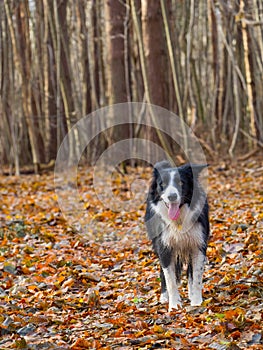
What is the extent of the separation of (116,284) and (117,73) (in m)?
10.3

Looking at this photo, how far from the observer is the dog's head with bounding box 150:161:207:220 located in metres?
5.43

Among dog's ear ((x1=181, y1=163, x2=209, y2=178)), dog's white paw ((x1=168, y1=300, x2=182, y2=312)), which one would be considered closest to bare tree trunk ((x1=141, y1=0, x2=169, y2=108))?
dog's ear ((x1=181, y1=163, x2=209, y2=178))

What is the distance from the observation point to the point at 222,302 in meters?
5.34

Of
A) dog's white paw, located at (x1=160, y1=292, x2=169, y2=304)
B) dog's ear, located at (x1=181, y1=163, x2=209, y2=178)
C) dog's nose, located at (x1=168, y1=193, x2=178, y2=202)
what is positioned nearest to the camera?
dog's nose, located at (x1=168, y1=193, x2=178, y2=202)

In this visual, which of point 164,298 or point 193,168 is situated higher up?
point 193,168

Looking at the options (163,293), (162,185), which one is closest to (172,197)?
(162,185)

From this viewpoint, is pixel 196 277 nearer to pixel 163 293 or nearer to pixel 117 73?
pixel 163 293

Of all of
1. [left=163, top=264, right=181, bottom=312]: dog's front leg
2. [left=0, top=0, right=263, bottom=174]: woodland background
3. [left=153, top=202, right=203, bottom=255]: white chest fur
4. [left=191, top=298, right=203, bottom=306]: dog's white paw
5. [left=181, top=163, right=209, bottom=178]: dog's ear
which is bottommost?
[left=191, top=298, right=203, bottom=306]: dog's white paw

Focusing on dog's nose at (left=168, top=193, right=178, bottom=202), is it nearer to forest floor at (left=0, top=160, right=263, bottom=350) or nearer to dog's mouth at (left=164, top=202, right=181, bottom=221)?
dog's mouth at (left=164, top=202, right=181, bottom=221)

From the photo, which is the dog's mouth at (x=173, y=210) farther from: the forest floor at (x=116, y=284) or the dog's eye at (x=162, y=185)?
the forest floor at (x=116, y=284)

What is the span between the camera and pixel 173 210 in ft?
18.3

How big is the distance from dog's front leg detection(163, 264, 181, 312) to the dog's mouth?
0.43 meters

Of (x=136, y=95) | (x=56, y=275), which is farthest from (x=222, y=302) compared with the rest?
(x=136, y=95)

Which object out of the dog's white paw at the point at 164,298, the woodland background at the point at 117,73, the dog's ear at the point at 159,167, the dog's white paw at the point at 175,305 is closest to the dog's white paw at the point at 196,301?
the dog's white paw at the point at 175,305
